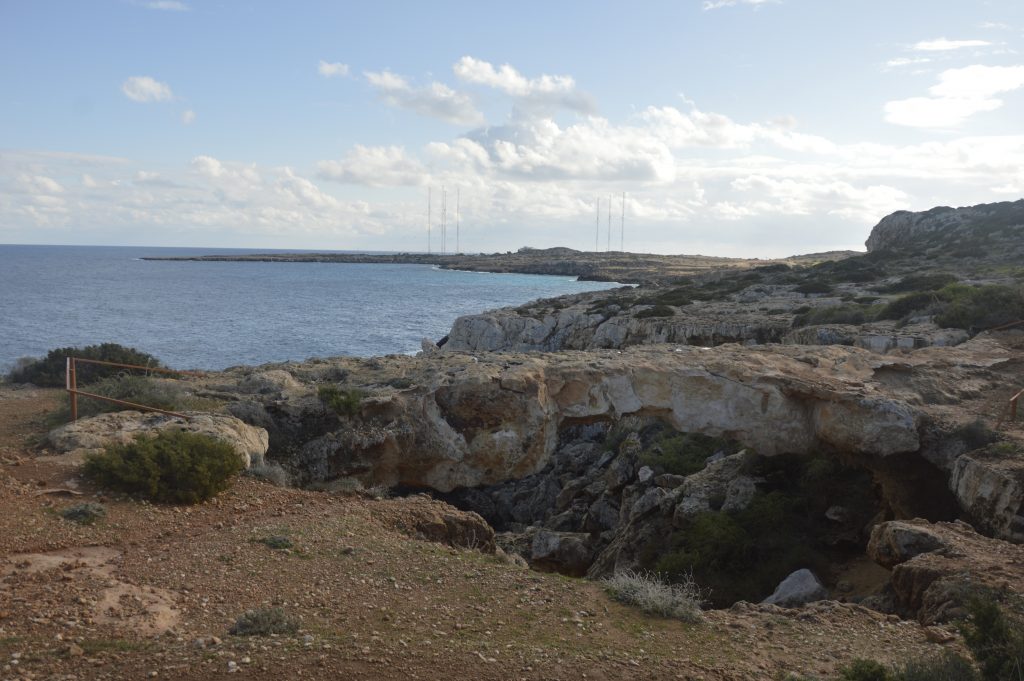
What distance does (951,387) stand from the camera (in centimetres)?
1466

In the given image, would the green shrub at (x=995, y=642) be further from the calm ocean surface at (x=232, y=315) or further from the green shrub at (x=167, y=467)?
the calm ocean surface at (x=232, y=315)

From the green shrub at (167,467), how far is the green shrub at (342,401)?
3.05 m

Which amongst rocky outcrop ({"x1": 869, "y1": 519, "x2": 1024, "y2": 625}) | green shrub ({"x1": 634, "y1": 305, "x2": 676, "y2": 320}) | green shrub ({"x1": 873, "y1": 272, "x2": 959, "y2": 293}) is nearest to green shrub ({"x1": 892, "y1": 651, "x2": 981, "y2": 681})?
rocky outcrop ({"x1": 869, "y1": 519, "x2": 1024, "y2": 625})

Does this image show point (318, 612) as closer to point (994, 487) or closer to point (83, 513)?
point (83, 513)

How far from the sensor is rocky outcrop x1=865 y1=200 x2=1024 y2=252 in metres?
51.2

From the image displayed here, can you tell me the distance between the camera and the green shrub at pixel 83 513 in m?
9.18

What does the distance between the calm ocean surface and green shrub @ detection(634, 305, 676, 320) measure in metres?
19.7

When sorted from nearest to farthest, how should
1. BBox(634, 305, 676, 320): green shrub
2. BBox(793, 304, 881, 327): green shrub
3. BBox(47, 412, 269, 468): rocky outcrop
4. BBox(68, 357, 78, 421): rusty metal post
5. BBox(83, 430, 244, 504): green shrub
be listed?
1. BBox(83, 430, 244, 504): green shrub
2. BBox(47, 412, 269, 468): rocky outcrop
3. BBox(68, 357, 78, 421): rusty metal post
4. BBox(793, 304, 881, 327): green shrub
5. BBox(634, 305, 676, 320): green shrub

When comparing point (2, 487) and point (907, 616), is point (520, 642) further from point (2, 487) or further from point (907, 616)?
point (2, 487)

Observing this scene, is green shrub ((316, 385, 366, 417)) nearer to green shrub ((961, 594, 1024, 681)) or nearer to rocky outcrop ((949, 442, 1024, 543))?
green shrub ((961, 594, 1024, 681))

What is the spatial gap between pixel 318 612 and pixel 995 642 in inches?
257

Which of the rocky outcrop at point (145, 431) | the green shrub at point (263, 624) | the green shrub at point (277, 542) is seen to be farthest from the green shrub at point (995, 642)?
the rocky outcrop at point (145, 431)

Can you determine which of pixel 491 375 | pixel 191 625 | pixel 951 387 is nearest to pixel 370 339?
pixel 491 375

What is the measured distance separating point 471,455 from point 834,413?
7369 millimetres
